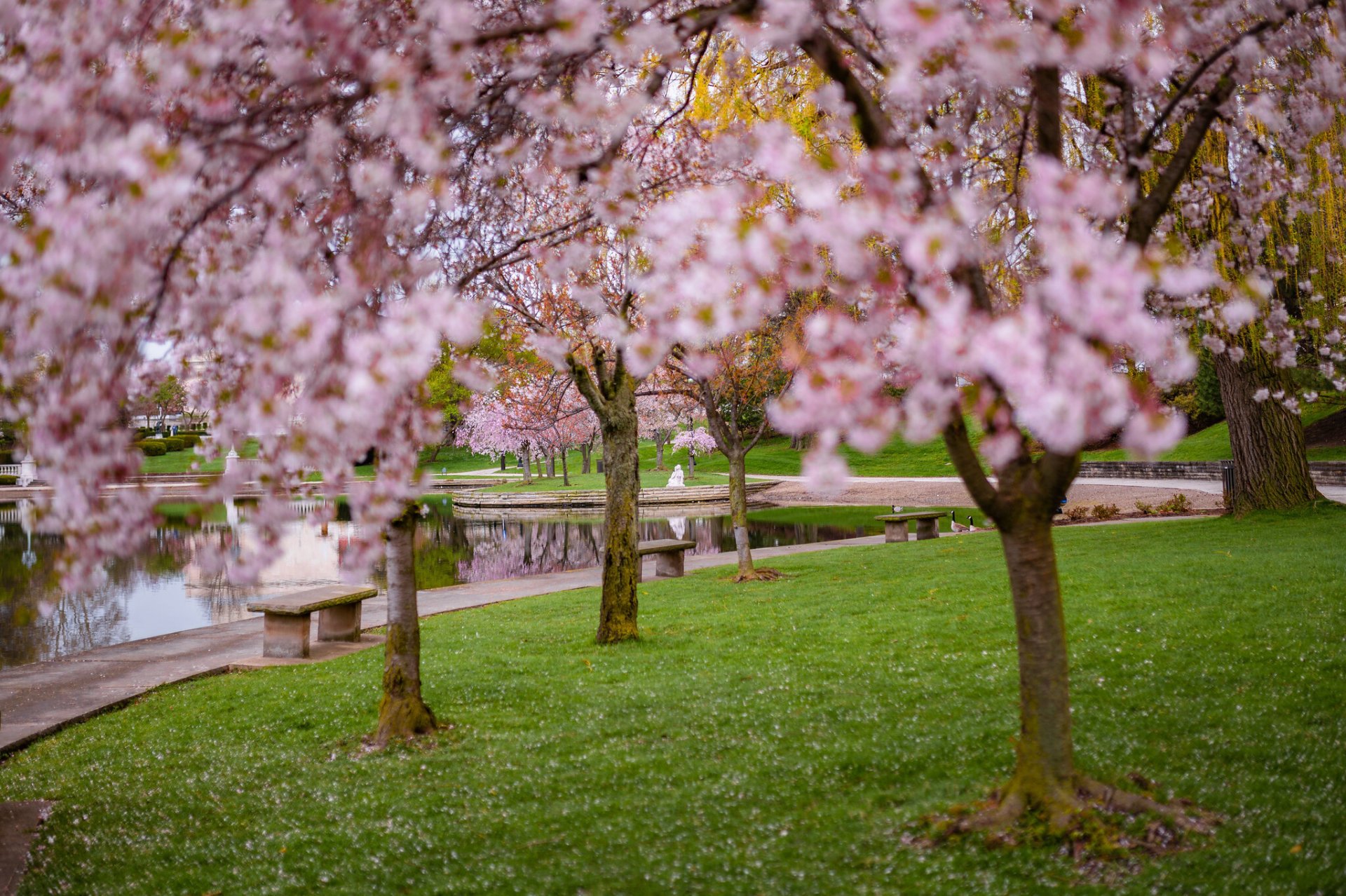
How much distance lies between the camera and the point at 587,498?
3928 cm

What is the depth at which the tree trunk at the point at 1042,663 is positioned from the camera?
4.12 metres

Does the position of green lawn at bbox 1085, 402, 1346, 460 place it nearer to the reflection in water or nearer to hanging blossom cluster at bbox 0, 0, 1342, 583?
the reflection in water

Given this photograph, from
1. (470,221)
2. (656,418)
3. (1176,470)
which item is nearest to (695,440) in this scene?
(656,418)

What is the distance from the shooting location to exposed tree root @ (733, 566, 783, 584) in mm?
13961

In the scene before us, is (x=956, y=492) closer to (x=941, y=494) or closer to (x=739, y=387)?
(x=941, y=494)

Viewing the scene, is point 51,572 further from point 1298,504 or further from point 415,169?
point 1298,504

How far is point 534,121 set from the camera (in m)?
4.92

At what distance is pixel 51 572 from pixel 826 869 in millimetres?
3250

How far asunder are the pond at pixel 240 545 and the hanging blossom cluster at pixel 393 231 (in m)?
0.71

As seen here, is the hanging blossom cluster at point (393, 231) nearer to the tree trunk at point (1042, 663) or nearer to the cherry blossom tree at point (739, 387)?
the tree trunk at point (1042, 663)

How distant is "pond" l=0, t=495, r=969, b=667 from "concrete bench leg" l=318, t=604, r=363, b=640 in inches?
42.1

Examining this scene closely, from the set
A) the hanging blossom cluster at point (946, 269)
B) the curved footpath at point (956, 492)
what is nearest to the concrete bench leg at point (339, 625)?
the hanging blossom cluster at point (946, 269)

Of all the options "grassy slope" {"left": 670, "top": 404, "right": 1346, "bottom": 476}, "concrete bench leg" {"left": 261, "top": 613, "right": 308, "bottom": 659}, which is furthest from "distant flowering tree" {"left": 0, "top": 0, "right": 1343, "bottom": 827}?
"grassy slope" {"left": 670, "top": 404, "right": 1346, "bottom": 476}

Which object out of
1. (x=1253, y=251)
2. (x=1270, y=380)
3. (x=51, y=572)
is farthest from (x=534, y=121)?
(x=1270, y=380)
